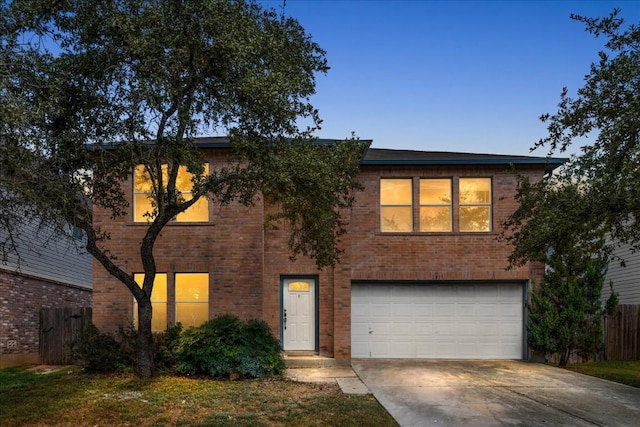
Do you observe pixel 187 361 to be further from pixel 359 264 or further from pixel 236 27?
pixel 236 27

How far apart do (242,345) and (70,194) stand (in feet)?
17.6

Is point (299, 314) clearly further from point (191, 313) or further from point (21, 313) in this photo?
point (21, 313)

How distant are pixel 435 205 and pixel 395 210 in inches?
47.6

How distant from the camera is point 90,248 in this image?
Result: 10.9m

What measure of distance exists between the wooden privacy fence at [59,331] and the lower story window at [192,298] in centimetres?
320

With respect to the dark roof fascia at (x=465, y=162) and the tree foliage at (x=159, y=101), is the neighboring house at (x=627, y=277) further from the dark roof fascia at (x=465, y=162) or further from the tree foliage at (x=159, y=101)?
the tree foliage at (x=159, y=101)

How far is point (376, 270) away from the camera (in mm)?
15477

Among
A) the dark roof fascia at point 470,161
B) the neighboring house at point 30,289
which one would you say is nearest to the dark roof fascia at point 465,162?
the dark roof fascia at point 470,161

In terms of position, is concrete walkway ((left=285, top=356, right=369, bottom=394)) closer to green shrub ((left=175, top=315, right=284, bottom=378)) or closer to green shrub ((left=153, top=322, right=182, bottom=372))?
green shrub ((left=175, top=315, right=284, bottom=378))

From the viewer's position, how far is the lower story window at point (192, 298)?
14.7 metres

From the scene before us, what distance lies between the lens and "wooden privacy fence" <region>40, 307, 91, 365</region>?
623 inches

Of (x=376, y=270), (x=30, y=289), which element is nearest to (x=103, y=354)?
(x=30, y=289)

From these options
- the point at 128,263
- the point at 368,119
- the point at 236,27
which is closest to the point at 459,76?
the point at 368,119

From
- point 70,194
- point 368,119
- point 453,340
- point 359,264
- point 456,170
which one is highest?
point 368,119
